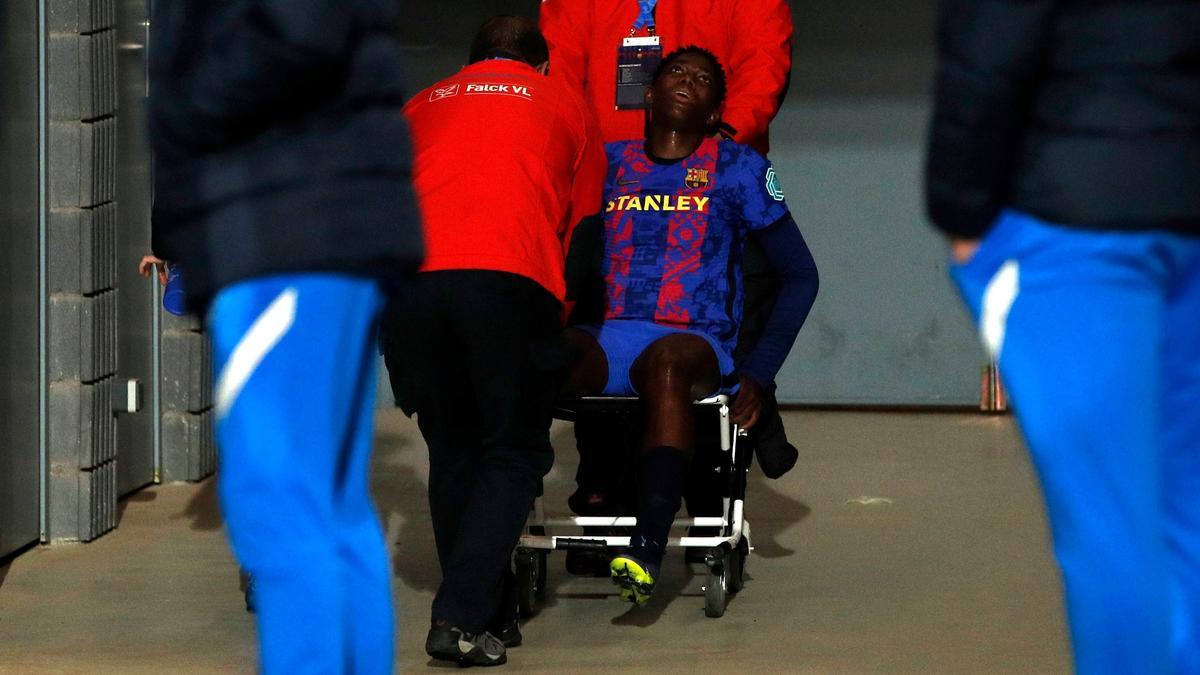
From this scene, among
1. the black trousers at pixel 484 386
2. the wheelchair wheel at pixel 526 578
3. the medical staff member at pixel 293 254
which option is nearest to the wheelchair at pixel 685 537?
the wheelchair wheel at pixel 526 578

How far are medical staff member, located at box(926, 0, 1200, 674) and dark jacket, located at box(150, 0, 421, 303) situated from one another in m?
0.75

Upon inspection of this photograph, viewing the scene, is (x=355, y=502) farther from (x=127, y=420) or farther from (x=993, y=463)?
(x=993, y=463)

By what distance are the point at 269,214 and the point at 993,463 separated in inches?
221

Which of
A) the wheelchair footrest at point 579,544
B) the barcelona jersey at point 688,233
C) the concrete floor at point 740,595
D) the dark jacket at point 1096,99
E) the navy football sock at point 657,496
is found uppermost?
the dark jacket at point 1096,99

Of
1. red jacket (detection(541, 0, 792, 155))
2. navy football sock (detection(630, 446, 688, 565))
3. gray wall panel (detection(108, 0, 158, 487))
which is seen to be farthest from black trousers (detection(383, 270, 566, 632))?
gray wall panel (detection(108, 0, 158, 487))

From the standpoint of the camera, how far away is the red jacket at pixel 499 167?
4.21m

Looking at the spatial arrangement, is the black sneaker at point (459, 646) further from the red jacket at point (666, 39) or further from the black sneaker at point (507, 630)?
the red jacket at point (666, 39)

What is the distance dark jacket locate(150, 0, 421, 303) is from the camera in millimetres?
2352

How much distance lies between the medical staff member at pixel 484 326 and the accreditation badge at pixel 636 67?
3.64 ft

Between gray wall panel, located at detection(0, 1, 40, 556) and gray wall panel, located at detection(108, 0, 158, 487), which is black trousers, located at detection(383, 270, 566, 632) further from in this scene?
gray wall panel, located at detection(108, 0, 158, 487)

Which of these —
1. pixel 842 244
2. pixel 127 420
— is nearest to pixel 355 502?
pixel 127 420

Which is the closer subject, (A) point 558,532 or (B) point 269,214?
(B) point 269,214

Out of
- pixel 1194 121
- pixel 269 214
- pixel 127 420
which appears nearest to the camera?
pixel 1194 121

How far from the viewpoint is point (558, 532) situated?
5.74 metres
